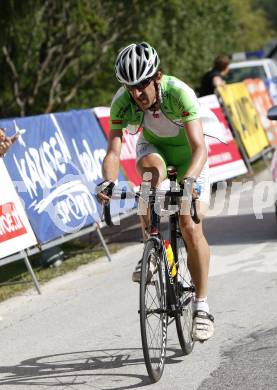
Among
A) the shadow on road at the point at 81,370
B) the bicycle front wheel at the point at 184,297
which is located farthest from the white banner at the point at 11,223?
the bicycle front wheel at the point at 184,297

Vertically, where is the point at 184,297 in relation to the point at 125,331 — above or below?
above

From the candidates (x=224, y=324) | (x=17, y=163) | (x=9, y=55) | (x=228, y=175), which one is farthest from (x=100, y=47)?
(x=224, y=324)

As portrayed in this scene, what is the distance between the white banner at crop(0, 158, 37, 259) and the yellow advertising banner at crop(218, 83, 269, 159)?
8.64 m

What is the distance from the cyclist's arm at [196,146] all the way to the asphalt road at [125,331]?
1.28m

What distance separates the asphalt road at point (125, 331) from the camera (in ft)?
20.2

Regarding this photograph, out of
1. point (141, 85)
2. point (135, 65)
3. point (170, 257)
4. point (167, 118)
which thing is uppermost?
point (135, 65)

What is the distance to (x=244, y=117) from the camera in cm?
1877

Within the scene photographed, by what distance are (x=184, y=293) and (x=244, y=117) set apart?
12.4m

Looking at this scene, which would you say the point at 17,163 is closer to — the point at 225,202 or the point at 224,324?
the point at 224,324

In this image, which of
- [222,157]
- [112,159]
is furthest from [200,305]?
[222,157]

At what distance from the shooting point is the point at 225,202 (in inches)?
592

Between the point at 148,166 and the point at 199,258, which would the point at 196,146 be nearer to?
the point at 148,166

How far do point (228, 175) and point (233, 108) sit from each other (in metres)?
2.56

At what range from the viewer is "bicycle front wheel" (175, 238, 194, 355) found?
6.52 m
